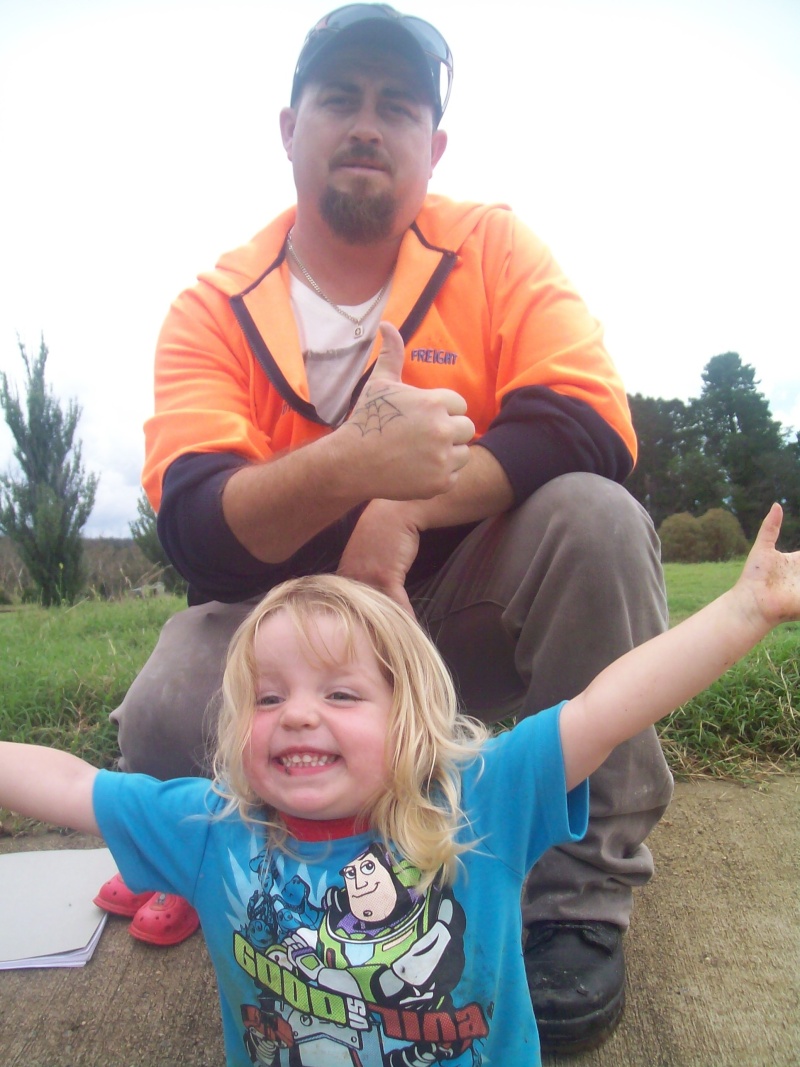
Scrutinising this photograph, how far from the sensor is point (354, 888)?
1.08 m

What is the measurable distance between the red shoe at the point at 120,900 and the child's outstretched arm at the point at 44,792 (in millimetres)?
619

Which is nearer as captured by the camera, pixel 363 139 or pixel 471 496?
pixel 471 496

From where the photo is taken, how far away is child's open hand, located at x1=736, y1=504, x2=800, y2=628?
1042mm

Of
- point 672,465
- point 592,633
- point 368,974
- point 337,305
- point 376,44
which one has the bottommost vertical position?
point 672,465

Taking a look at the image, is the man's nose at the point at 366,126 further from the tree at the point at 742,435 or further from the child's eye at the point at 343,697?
the tree at the point at 742,435

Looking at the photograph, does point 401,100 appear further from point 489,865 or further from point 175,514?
point 489,865

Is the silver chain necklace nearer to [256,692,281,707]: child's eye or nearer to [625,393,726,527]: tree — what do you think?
[256,692,281,707]: child's eye

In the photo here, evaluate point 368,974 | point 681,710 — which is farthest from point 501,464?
point 681,710

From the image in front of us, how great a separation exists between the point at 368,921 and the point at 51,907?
39.2 inches

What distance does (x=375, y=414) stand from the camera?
4.61 ft

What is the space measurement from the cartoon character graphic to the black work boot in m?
0.26

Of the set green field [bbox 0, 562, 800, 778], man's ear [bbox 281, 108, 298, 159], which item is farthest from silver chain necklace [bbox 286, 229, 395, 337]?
green field [bbox 0, 562, 800, 778]

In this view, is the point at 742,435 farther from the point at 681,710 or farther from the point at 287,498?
the point at 287,498

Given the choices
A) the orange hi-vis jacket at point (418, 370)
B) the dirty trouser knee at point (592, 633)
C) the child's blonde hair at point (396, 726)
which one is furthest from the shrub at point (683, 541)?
the child's blonde hair at point (396, 726)
